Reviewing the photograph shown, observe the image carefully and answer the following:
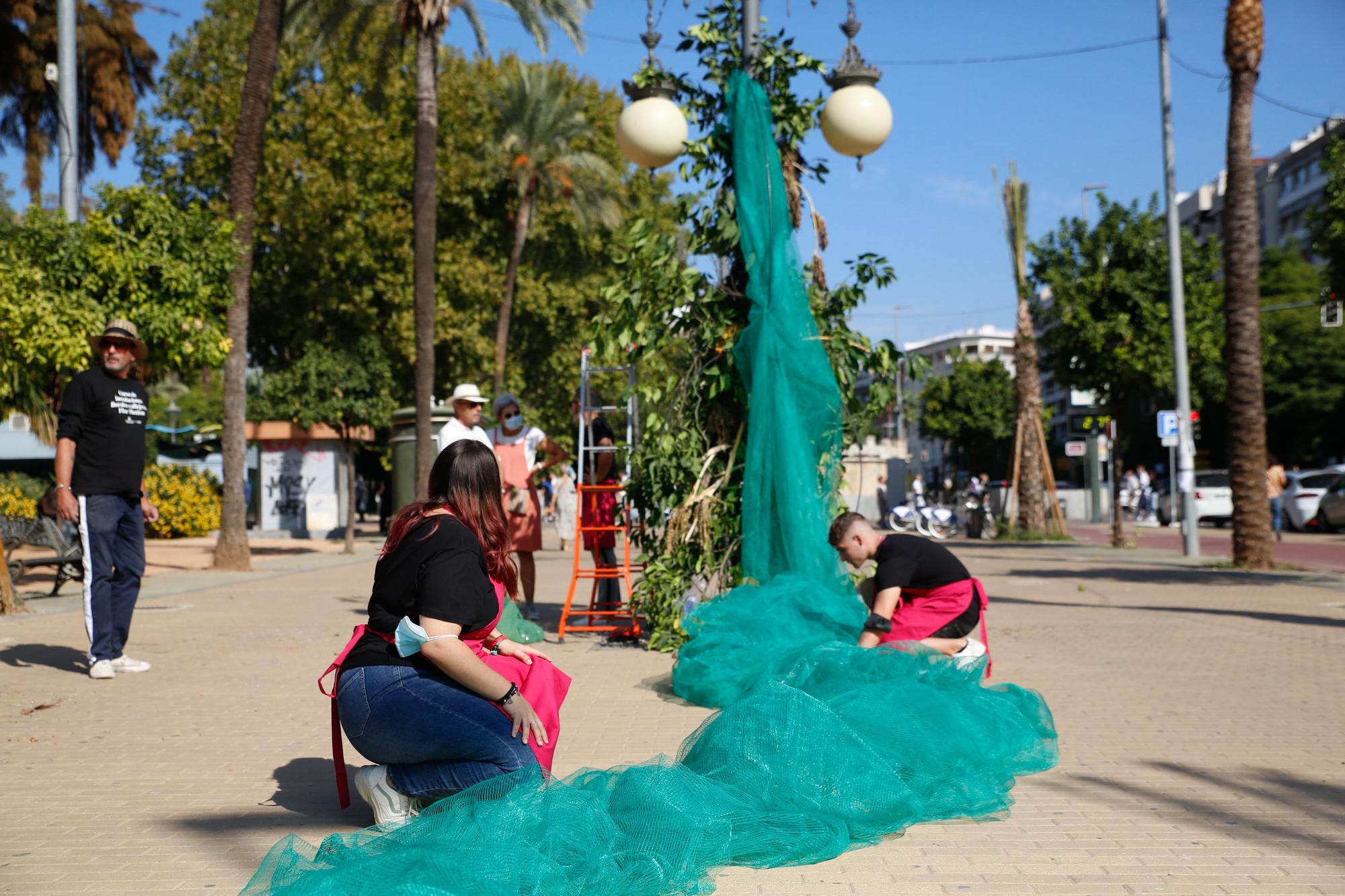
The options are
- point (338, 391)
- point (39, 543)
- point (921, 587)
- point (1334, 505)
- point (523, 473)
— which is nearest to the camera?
point (921, 587)

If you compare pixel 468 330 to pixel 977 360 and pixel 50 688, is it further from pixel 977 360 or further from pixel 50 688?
pixel 977 360

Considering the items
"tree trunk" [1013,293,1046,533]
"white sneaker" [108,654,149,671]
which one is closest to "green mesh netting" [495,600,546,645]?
"white sneaker" [108,654,149,671]

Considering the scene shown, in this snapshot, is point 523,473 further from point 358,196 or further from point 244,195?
point 358,196

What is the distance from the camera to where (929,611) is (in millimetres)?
6621

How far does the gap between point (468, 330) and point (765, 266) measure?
23574 mm

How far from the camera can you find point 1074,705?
6949 mm

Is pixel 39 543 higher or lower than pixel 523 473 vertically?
lower

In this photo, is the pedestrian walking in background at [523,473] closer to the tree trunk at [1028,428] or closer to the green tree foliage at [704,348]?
the green tree foliage at [704,348]

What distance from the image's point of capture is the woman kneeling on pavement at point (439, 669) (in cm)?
384

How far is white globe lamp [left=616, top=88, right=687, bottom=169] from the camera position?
916 centimetres

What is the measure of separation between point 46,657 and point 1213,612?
10.4m

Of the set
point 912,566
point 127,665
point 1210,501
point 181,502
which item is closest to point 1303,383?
point 1210,501

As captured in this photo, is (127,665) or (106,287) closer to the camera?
(127,665)

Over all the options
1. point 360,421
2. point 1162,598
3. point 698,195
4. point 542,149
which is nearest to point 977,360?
point 542,149
